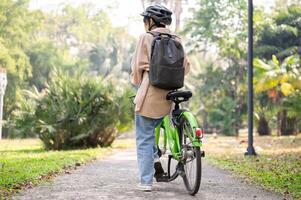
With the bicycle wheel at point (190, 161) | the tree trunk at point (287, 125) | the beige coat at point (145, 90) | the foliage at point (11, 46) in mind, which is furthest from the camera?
the tree trunk at point (287, 125)

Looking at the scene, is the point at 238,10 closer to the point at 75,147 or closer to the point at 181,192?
the point at 75,147

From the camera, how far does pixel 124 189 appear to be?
585cm

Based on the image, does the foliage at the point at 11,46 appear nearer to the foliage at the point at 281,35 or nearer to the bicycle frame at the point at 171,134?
the bicycle frame at the point at 171,134

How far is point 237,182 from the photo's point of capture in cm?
677

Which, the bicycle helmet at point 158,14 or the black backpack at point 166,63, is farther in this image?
the bicycle helmet at point 158,14

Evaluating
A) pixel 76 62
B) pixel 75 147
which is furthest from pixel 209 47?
pixel 75 147

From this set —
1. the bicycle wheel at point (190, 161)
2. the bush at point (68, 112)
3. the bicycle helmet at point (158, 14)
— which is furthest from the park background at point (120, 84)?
the bicycle helmet at point (158, 14)

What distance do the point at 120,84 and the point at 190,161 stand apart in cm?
1147

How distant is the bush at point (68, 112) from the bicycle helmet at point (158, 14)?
27.0 feet

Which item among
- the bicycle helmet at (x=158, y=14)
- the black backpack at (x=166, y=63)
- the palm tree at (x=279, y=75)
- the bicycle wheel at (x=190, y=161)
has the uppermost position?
the palm tree at (x=279, y=75)

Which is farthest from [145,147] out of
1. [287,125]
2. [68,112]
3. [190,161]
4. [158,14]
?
[287,125]

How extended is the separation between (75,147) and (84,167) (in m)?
5.89

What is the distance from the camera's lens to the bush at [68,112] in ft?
46.0

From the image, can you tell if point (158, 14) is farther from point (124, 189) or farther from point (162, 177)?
point (124, 189)
